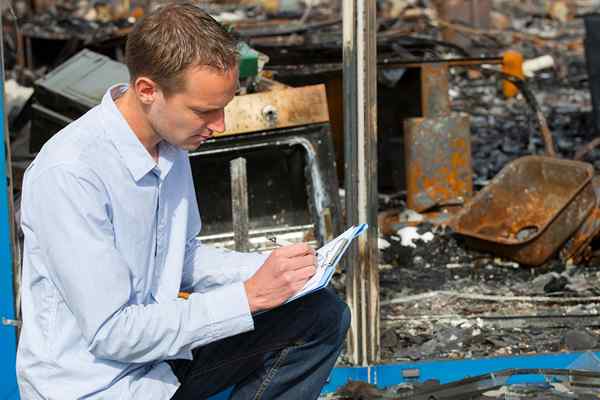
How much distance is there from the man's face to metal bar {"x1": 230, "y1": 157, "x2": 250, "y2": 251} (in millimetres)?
1851

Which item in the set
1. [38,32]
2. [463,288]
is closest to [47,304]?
[463,288]

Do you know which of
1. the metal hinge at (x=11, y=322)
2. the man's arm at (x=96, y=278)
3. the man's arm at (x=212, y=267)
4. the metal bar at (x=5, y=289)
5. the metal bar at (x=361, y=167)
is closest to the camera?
the man's arm at (x=96, y=278)

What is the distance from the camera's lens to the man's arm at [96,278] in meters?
2.50

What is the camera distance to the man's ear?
2.61 meters

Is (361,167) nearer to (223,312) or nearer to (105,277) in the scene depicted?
(223,312)

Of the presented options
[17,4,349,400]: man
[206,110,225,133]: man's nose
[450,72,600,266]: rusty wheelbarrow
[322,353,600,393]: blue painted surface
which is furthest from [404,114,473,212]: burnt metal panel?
[206,110,225,133]: man's nose

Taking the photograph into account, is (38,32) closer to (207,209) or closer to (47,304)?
(207,209)

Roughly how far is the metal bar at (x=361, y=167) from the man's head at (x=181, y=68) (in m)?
1.35

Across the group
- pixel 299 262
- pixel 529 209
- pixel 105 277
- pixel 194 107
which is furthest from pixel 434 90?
pixel 105 277

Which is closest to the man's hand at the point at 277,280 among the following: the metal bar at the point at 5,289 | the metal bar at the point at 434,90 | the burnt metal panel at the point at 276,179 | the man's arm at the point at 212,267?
the man's arm at the point at 212,267

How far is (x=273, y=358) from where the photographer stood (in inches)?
118

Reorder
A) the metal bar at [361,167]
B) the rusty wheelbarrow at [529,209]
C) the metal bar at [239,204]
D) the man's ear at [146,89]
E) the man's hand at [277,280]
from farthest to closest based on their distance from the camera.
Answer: the rusty wheelbarrow at [529,209] < the metal bar at [239,204] < the metal bar at [361,167] < the man's hand at [277,280] < the man's ear at [146,89]

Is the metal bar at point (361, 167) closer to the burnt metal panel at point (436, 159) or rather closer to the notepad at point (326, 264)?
the notepad at point (326, 264)

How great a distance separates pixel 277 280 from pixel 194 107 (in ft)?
1.67
